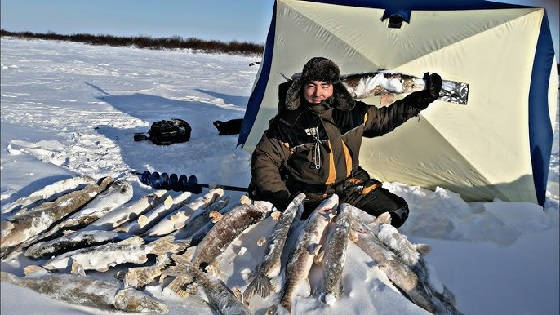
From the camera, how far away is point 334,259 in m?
2.60

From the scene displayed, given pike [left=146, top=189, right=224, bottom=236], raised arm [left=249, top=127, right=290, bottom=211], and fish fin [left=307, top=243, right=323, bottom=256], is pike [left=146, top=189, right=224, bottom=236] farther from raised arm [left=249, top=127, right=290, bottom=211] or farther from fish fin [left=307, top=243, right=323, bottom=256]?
fish fin [left=307, top=243, right=323, bottom=256]

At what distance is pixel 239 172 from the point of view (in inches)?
221

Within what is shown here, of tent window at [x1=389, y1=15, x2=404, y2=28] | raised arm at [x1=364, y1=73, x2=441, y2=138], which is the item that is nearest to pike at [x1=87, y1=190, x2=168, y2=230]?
raised arm at [x1=364, y1=73, x2=441, y2=138]

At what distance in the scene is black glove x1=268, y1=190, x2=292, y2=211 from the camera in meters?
3.42

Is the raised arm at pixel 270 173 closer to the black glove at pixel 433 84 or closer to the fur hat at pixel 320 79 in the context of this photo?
the fur hat at pixel 320 79

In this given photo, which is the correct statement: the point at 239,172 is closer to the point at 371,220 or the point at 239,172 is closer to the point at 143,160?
the point at 143,160

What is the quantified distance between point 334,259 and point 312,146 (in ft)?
4.29

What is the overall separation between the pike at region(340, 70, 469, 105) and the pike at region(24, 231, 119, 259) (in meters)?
2.35

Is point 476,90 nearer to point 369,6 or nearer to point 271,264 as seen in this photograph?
point 369,6

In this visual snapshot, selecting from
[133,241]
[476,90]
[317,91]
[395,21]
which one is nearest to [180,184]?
[317,91]

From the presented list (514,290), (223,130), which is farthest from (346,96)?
(223,130)

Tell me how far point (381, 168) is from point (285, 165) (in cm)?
159

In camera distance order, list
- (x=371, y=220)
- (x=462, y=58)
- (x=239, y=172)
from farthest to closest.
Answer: (x=239, y=172), (x=462, y=58), (x=371, y=220)

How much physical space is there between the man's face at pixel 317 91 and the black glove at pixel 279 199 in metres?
0.76
